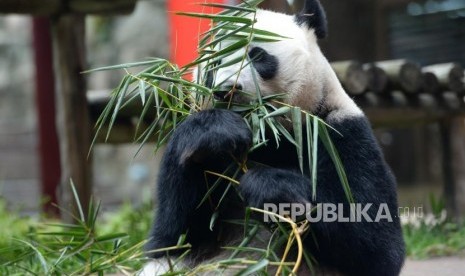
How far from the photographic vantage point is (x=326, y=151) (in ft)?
9.81

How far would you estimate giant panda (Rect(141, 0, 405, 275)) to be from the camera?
280 cm

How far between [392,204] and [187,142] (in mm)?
819

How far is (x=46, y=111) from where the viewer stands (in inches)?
292

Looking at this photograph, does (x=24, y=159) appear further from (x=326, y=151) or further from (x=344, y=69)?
(x=326, y=151)

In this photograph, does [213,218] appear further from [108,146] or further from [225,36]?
[108,146]

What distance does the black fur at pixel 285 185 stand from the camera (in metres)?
2.78

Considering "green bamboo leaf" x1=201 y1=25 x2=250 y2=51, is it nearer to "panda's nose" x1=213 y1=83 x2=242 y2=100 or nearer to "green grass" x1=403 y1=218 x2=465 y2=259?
"panda's nose" x1=213 y1=83 x2=242 y2=100

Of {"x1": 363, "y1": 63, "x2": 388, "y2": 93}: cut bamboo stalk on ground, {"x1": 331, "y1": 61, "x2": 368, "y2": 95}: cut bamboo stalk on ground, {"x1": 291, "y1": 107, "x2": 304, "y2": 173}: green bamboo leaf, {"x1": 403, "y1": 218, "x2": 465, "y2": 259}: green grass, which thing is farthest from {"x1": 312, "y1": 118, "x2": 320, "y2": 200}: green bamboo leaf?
{"x1": 363, "y1": 63, "x2": 388, "y2": 93}: cut bamboo stalk on ground

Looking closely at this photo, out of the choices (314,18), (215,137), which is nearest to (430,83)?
(314,18)

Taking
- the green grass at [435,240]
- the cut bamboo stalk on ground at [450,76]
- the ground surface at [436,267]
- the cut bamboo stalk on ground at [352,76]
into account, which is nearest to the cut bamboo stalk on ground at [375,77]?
the cut bamboo stalk on ground at [352,76]

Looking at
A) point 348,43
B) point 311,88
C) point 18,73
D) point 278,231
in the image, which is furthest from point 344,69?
point 18,73

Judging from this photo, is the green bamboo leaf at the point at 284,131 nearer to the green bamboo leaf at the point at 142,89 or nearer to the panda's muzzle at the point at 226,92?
the panda's muzzle at the point at 226,92

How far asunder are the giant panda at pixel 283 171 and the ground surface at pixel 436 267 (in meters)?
1.44

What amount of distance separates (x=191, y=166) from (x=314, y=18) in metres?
0.93
